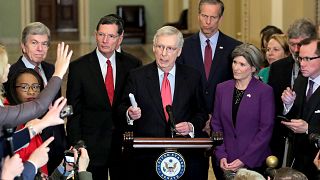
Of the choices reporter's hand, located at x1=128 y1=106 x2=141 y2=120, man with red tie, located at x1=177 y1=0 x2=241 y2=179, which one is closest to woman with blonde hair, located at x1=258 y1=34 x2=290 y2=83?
man with red tie, located at x1=177 y1=0 x2=241 y2=179

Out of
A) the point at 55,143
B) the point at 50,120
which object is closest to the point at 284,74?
the point at 55,143

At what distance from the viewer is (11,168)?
10.3 ft

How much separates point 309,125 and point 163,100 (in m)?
1.02

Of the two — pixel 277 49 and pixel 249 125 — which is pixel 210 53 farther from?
pixel 249 125

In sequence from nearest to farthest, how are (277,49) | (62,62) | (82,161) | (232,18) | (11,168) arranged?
(11,168) < (82,161) < (62,62) < (277,49) < (232,18)

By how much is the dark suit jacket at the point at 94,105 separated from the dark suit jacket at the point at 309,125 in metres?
1.32

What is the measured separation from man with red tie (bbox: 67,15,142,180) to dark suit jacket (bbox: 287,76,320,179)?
131 cm

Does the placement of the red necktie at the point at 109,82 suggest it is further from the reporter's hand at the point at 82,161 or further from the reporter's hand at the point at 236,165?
the reporter's hand at the point at 82,161

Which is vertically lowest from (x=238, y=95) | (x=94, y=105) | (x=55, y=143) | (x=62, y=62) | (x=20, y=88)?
(x=55, y=143)

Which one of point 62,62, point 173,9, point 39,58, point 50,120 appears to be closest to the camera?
point 50,120

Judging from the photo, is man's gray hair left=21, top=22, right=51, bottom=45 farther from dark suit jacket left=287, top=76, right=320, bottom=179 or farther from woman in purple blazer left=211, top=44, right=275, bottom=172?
dark suit jacket left=287, top=76, right=320, bottom=179

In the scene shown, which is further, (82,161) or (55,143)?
(55,143)

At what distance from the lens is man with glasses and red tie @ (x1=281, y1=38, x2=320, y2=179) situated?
464 centimetres

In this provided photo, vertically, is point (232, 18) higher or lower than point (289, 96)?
higher
